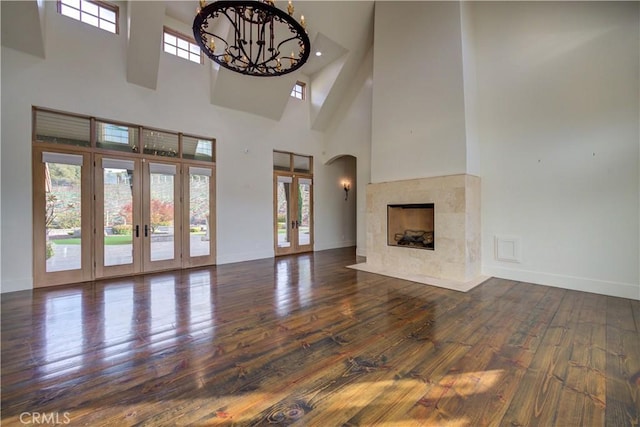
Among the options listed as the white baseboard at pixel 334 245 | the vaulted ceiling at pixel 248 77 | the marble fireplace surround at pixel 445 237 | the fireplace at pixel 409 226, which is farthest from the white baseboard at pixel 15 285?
the fireplace at pixel 409 226

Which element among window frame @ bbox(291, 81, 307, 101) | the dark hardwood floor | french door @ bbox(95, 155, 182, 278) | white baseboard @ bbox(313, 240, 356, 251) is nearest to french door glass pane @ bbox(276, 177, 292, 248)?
white baseboard @ bbox(313, 240, 356, 251)

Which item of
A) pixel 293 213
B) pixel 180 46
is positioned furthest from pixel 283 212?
pixel 180 46

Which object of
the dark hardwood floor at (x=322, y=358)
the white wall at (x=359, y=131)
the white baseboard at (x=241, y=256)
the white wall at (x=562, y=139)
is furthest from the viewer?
the white wall at (x=359, y=131)

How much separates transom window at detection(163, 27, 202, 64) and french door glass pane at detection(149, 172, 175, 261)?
9.14ft

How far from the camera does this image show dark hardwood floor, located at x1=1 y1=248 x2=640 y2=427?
1738 millimetres

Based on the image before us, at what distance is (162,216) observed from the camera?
5.95 m

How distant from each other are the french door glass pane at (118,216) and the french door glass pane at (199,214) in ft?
3.81

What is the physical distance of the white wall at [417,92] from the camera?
488 cm

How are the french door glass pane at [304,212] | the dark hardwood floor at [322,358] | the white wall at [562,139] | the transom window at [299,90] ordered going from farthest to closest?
the french door glass pane at [304,212]
the transom window at [299,90]
the white wall at [562,139]
the dark hardwood floor at [322,358]

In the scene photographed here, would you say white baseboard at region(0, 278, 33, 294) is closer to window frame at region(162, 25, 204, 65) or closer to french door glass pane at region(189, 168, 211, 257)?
french door glass pane at region(189, 168, 211, 257)

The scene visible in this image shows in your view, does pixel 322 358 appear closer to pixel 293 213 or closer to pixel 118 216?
pixel 118 216

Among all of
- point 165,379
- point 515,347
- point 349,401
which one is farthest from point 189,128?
point 515,347

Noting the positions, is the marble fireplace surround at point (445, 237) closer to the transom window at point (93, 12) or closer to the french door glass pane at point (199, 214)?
the french door glass pane at point (199, 214)

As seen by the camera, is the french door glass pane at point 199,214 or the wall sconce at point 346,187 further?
the wall sconce at point 346,187
